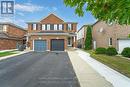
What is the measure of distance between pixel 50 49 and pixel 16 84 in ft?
114

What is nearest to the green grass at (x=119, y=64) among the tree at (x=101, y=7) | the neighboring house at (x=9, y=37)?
the tree at (x=101, y=7)

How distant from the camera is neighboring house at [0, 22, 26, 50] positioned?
47.7 m

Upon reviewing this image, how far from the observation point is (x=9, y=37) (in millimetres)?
51031

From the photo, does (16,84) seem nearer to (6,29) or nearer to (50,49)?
(50,49)

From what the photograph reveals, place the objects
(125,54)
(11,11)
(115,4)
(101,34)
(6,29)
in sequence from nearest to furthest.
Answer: (115,4)
(125,54)
(101,34)
(11,11)
(6,29)

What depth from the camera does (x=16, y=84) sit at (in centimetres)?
1098

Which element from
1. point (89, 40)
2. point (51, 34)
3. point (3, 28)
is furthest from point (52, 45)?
point (3, 28)

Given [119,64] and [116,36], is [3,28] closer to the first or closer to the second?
[116,36]

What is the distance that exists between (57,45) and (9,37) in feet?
39.6

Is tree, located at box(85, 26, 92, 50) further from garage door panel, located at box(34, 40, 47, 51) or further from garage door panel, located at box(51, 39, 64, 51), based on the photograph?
garage door panel, located at box(34, 40, 47, 51)

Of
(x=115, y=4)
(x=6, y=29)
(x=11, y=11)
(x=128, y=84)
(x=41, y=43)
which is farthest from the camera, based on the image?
(x=6, y=29)

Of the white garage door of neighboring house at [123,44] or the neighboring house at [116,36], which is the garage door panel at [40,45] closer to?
the neighboring house at [116,36]

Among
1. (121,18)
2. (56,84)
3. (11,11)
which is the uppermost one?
(11,11)

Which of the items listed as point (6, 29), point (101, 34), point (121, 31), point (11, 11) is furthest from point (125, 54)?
point (6, 29)
